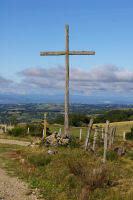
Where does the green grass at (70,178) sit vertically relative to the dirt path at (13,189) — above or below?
above

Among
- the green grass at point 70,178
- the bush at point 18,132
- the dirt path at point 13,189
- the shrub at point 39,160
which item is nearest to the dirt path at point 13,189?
the dirt path at point 13,189

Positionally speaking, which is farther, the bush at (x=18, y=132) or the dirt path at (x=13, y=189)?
the bush at (x=18, y=132)

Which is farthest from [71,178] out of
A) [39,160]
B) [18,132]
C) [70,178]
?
[18,132]

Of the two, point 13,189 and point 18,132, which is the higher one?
point 13,189

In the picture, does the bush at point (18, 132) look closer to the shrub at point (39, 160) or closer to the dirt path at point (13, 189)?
the shrub at point (39, 160)

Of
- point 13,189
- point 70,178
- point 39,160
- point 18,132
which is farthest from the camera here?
point 18,132

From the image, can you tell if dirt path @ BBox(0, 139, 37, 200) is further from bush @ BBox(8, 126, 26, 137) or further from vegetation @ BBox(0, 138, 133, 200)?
bush @ BBox(8, 126, 26, 137)

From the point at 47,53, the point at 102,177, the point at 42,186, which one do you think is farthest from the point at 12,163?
the point at 47,53

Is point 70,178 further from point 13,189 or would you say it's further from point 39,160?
point 39,160

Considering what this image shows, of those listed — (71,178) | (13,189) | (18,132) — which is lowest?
(18,132)

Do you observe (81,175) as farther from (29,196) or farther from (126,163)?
(126,163)

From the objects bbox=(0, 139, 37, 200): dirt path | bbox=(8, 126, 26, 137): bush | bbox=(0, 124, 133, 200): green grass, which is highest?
bbox=(0, 124, 133, 200): green grass

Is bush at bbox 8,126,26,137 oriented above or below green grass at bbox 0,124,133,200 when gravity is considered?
below

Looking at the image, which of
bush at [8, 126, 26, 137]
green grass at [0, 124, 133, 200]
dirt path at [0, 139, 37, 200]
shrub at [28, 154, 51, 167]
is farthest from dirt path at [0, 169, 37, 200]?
bush at [8, 126, 26, 137]
